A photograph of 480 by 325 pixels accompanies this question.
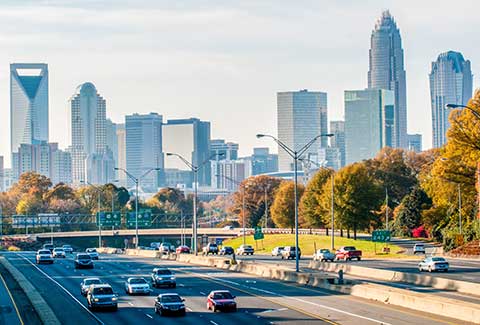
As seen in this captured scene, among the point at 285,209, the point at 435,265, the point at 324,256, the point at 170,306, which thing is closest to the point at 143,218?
the point at 285,209

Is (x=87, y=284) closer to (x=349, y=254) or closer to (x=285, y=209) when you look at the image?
(x=349, y=254)

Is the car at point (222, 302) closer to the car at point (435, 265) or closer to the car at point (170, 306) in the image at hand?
the car at point (170, 306)

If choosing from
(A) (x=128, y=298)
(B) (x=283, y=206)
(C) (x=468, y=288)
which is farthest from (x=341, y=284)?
(B) (x=283, y=206)

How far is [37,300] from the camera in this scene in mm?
68188

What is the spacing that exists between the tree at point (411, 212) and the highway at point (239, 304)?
70.0m

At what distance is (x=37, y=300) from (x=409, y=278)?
25.7m

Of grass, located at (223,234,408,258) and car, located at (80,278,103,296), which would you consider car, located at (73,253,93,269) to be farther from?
grass, located at (223,234,408,258)

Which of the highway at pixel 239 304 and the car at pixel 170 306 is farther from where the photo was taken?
the car at pixel 170 306

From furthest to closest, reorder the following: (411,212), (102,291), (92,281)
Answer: (411,212) < (92,281) < (102,291)

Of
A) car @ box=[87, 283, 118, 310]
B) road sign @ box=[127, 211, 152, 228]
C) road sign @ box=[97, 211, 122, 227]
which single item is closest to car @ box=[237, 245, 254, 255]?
road sign @ box=[127, 211, 152, 228]

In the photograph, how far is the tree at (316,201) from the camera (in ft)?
527

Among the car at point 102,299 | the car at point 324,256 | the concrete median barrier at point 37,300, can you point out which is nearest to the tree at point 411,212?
the car at point 324,256

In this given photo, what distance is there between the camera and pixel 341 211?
5802 inches

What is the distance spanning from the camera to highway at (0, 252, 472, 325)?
54.4 m
